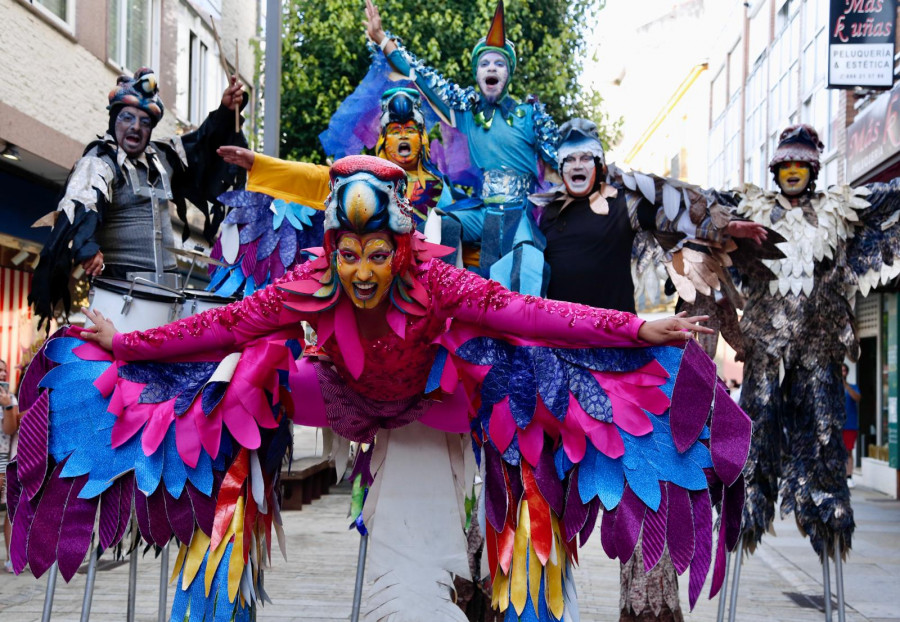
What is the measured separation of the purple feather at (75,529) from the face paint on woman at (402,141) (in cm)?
190

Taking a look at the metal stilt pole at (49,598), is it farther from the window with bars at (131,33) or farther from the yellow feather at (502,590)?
the window with bars at (131,33)

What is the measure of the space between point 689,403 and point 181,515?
1560mm

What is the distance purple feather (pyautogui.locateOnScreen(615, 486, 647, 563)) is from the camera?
2822 mm

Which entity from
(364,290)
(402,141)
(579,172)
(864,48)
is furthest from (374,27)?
(864,48)

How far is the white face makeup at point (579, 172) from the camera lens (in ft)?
13.2

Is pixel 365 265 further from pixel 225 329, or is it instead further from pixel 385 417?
pixel 385 417

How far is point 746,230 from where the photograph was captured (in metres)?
3.92

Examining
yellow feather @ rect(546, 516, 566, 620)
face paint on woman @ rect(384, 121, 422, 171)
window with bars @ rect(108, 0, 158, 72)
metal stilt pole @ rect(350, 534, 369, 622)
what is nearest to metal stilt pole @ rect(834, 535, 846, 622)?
yellow feather @ rect(546, 516, 566, 620)

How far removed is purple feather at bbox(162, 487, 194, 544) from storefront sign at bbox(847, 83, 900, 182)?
756 centimetres

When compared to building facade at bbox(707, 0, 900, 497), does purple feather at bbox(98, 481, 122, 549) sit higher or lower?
lower

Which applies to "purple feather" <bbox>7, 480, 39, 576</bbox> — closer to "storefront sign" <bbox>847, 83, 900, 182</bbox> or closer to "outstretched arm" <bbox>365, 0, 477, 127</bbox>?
"outstretched arm" <bbox>365, 0, 477, 127</bbox>

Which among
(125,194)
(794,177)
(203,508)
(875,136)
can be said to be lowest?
(203,508)

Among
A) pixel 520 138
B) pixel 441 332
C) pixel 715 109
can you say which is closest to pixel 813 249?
pixel 520 138

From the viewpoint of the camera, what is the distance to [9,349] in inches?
373
